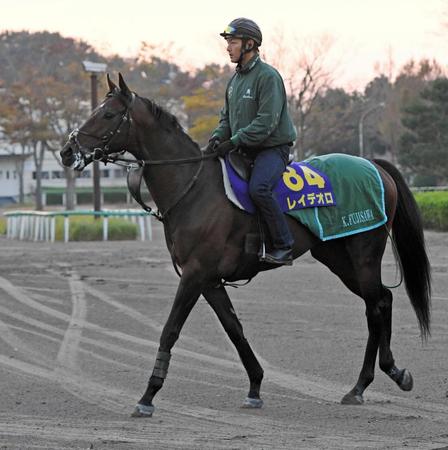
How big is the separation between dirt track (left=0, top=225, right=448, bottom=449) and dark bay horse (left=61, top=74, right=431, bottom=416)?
0.37 m

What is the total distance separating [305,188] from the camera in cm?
778

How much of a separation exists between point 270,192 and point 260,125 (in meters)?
0.46

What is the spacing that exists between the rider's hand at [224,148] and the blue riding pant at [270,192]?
7.9 inches

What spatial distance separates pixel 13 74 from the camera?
223ft

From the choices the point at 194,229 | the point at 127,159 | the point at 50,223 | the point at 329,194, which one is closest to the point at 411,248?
the point at 329,194

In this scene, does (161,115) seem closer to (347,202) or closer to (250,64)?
(250,64)

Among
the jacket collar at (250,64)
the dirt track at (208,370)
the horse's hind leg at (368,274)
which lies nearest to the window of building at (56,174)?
the dirt track at (208,370)

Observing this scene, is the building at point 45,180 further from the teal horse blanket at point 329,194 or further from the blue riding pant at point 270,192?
the blue riding pant at point 270,192

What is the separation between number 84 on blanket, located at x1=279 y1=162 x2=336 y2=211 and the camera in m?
7.71

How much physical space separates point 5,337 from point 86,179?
64587 millimetres

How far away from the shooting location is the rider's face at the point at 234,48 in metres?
7.55

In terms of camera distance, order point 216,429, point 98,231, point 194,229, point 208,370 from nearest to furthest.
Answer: point 216,429
point 194,229
point 208,370
point 98,231

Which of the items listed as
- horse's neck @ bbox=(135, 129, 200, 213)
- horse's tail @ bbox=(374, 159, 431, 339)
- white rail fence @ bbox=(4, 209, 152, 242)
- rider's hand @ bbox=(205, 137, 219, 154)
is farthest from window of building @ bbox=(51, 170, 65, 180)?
horse's neck @ bbox=(135, 129, 200, 213)

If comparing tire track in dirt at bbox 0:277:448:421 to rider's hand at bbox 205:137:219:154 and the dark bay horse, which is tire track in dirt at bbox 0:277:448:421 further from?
rider's hand at bbox 205:137:219:154
